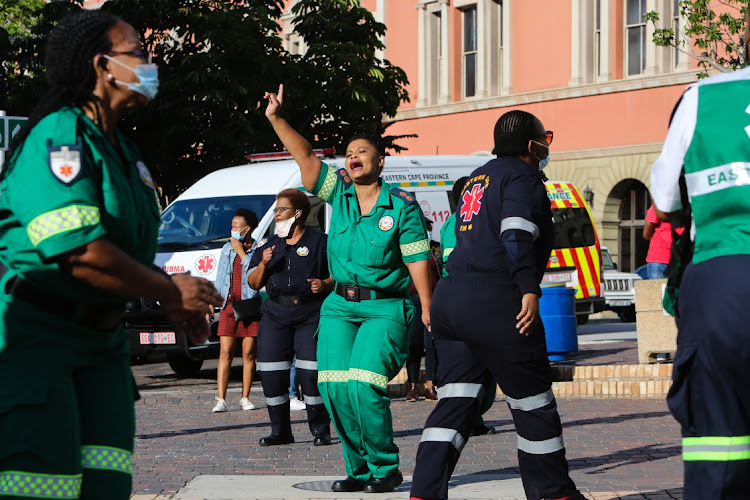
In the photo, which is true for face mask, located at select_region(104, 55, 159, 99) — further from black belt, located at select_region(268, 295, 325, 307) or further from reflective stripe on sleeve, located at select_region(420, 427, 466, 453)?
black belt, located at select_region(268, 295, 325, 307)

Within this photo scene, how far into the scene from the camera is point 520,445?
5.71 metres

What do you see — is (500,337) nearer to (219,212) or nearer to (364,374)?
(364,374)

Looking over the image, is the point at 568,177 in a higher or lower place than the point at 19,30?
lower

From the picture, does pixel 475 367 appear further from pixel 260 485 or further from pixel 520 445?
pixel 260 485

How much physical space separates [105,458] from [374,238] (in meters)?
3.57

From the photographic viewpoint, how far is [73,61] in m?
3.62

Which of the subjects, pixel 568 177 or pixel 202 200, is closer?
pixel 202 200

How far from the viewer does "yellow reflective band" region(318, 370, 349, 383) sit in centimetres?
690

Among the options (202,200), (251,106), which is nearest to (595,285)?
(251,106)

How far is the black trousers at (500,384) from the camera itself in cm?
557

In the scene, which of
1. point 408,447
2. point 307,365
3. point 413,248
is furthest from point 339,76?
point 413,248

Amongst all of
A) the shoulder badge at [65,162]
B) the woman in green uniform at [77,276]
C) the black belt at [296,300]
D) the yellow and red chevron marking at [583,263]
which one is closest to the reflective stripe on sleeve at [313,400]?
the black belt at [296,300]

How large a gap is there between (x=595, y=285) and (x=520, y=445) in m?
17.2

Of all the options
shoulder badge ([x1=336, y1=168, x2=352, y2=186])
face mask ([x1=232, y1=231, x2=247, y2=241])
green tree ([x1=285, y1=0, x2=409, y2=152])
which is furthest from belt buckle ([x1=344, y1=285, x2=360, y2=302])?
green tree ([x1=285, y1=0, x2=409, y2=152])
